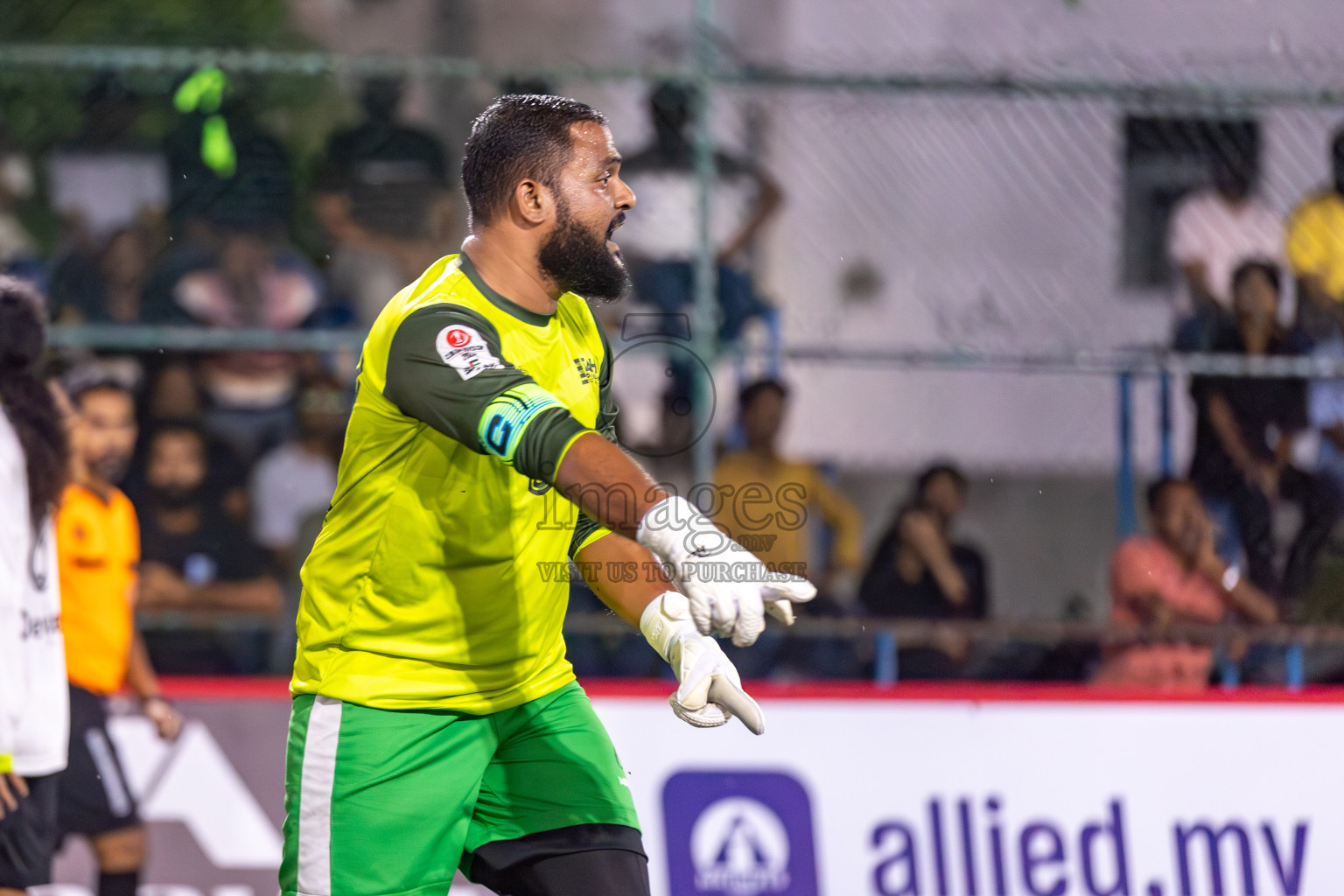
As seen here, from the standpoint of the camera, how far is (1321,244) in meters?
6.85

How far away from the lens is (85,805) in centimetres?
535

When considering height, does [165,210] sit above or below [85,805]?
above

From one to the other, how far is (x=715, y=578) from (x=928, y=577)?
4.26m

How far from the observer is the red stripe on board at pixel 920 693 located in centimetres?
546

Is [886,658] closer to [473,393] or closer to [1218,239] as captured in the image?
[1218,239]

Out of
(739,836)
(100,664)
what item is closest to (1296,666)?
(739,836)

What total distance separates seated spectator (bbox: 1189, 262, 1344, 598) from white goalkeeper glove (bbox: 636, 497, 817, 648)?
175 inches

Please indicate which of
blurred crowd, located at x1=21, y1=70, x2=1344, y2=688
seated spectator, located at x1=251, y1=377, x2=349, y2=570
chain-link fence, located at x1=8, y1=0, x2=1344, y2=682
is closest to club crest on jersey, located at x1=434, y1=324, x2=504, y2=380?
blurred crowd, located at x1=21, y1=70, x2=1344, y2=688

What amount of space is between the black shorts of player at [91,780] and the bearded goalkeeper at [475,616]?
7.66 feet

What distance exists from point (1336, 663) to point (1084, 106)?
2.52m

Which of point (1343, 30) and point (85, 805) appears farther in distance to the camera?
point (1343, 30)

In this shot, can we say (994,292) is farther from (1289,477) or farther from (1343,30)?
(1343,30)

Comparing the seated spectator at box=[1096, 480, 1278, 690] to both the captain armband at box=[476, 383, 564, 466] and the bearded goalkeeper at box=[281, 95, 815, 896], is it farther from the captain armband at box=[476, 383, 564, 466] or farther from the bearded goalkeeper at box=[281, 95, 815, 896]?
the captain armband at box=[476, 383, 564, 466]

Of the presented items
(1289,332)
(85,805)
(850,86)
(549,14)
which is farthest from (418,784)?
(549,14)
